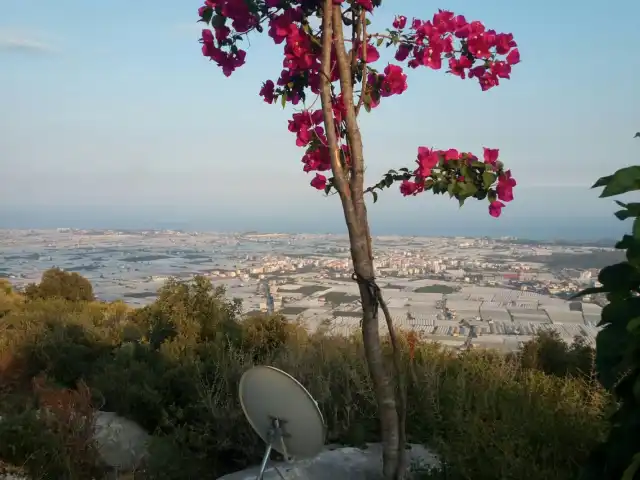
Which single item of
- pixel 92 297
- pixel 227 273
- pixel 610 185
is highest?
pixel 610 185

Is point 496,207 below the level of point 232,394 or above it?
above

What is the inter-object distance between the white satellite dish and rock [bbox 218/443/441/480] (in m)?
0.65

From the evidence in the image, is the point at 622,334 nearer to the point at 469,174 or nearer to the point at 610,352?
the point at 610,352

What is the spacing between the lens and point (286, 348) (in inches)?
261

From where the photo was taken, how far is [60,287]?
14.6 m

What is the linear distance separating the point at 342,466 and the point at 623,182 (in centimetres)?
288

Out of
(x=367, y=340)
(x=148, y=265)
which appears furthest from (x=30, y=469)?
(x=148, y=265)

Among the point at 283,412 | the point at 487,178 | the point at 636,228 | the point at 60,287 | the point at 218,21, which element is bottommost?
the point at 60,287

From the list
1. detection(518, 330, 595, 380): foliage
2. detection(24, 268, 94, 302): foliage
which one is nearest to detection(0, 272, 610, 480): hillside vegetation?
detection(518, 330, 595, 380): foliage

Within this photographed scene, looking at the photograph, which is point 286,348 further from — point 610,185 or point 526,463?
point 610,185

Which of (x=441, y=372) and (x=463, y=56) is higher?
(x=463, y=56)

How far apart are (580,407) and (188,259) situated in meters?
12.8

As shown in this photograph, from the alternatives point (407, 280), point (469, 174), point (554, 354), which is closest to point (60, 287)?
point (407, 280)

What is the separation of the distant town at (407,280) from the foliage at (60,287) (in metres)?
0.30
